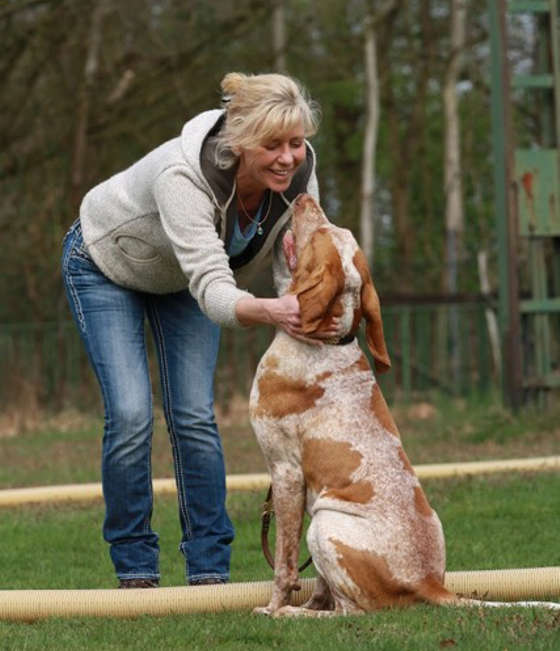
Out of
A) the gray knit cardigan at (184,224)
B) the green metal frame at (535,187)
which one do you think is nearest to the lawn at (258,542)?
the green metal frame at (535,187)

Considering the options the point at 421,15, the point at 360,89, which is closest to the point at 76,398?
the point at 421,15

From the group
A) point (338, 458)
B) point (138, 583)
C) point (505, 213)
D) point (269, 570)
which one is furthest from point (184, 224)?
point (505, 213)

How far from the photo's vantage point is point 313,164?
5.52 m

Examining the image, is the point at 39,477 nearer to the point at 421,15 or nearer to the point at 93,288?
the point at 93,288

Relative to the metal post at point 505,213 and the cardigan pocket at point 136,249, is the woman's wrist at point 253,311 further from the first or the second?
the metal post at point 505,213

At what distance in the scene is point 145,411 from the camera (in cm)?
571

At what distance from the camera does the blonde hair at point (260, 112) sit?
16.5ft

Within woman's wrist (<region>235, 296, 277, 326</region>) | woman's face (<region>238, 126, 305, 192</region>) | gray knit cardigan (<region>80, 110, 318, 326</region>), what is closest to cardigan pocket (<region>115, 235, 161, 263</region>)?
gray knit cardigan (<region>80, 110, 318, 326</region>)

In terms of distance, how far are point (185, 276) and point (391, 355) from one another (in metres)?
12.3

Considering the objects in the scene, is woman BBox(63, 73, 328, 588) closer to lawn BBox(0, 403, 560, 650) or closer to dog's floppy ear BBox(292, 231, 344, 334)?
dog's floppy ear BBox(292, 231, 344, 334)

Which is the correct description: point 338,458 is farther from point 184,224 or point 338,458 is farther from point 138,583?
point 138,583

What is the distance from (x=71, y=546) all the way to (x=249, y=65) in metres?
15.3

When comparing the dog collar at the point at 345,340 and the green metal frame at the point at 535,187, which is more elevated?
the green metal frame at the point at 535,187

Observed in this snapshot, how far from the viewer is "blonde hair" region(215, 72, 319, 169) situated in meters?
5.04
